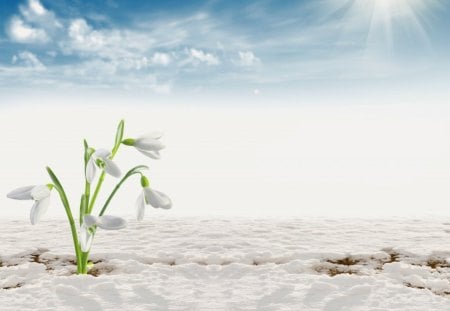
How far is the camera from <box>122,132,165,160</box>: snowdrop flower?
280 cm

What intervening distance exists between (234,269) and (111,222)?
2.84 feet

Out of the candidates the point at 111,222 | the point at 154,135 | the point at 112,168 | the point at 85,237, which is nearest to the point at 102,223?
the point at 111,222

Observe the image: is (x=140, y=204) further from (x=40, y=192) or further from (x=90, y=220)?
(x=40, y=192)

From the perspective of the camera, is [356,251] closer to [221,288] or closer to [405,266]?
[405,266]

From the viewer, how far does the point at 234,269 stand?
3.16 meters

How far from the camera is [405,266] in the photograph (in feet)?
10.5

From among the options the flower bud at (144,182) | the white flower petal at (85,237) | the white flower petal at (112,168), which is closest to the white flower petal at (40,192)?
the white flower petal at (85,237)

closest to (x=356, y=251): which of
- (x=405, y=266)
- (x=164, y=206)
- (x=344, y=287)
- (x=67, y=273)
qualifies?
(x=405, y=266)

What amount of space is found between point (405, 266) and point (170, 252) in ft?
4.83

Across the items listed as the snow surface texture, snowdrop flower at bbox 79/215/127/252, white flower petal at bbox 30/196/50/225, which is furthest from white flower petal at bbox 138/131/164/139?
the snow surface texture

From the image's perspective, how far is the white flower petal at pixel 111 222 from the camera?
262 centimetres

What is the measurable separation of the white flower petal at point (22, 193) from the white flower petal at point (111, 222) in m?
0.37

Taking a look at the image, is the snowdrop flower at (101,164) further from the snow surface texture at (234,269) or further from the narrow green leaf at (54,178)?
the snow surface texture at (234,269)

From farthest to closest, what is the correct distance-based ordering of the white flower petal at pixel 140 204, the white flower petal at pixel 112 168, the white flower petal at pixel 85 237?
1. the white flower petal at pixel 140 204
2. the white flower petal at pixel 85 237
3. the white flower petal at pixel 112 168
